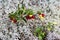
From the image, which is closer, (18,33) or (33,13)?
(18,33)

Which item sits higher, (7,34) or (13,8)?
(13,8)

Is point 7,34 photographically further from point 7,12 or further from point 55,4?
point 55,4

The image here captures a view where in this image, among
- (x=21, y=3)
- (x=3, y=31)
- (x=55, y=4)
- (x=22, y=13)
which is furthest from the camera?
(x=55, y=4)

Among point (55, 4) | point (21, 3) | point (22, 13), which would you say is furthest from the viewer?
point (55, 4)

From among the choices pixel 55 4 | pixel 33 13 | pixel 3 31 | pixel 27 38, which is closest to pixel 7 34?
pixel 3 31

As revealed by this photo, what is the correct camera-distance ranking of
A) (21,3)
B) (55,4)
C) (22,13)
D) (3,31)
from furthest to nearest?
(55,4) < (21,3) < (22,13) < (3,31)

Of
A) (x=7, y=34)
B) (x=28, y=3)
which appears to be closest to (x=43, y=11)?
(x=28, y=3)

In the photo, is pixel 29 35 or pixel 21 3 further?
pixel 21 3

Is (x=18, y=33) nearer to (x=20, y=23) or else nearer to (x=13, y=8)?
(x=20, y=23)

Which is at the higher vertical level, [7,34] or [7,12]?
[7,12]
